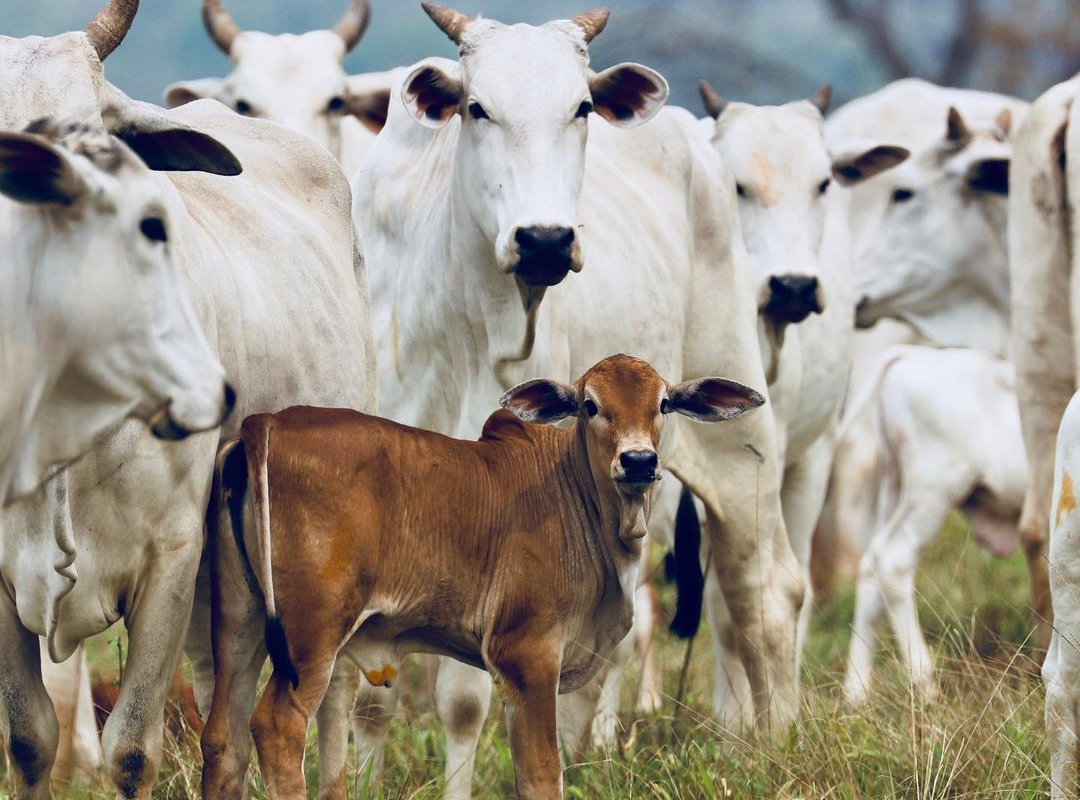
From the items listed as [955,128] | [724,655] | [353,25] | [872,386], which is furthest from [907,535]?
[353,25]

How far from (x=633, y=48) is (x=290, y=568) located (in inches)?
732

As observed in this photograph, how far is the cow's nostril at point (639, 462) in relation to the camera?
173 inches

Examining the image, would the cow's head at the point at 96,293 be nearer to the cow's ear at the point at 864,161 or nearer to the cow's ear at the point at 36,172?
the cow's ear at the point at 36,172

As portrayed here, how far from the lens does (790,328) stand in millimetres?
7480

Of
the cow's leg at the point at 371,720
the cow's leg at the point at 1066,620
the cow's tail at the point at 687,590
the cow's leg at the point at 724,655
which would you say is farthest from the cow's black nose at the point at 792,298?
the cow's leg at the point at 1066,620

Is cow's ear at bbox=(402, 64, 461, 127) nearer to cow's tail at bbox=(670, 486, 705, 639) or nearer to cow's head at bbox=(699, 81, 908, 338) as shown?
cow's tail at bbox=(670, 486, 705, 639)

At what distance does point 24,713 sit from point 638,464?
1416 millimetres

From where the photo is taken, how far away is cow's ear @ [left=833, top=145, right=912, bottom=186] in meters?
8.11

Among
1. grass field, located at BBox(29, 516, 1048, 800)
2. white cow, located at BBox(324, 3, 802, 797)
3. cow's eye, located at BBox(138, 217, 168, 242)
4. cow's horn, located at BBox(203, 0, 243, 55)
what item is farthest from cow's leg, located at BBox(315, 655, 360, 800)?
cow's horn, located at BBox(203, 0, 243, 55)

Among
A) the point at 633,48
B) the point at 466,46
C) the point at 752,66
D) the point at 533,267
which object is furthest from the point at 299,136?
the point at 752,66

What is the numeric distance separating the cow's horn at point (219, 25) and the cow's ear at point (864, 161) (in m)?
3.06

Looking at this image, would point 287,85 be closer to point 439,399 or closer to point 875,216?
point 875,216

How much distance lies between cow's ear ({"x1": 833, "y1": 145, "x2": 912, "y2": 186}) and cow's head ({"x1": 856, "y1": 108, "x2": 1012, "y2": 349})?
96cm

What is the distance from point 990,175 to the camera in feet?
29.4
